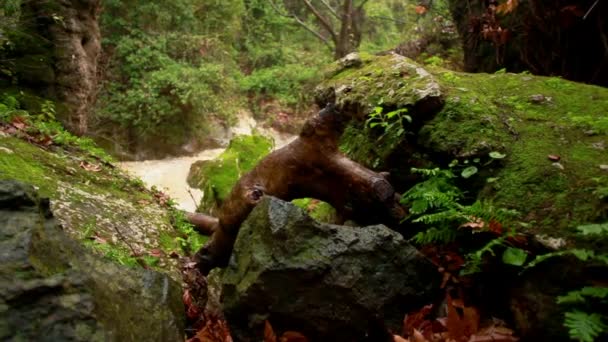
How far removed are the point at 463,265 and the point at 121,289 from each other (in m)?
1.81

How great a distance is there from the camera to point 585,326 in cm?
167

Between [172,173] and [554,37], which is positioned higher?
[554,37]

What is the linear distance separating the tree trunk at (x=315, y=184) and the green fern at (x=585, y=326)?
139 centimetres

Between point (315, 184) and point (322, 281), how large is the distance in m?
1.10

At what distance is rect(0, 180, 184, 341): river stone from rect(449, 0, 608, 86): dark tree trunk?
15.1 feet

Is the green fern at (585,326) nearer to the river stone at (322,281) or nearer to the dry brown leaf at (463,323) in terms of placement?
the dry brown leaf at (463,323)

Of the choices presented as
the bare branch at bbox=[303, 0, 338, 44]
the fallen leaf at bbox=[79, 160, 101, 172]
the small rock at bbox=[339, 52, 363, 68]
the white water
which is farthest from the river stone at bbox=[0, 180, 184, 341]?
the bare branch at bbox=[303, 0, 338, 44]

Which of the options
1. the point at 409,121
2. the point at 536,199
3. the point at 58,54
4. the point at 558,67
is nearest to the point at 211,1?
the point at 58,54

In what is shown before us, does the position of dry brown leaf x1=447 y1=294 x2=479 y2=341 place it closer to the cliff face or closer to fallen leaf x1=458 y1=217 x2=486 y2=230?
fallen leaf x1=458 y1=217 x2=486 y2=230

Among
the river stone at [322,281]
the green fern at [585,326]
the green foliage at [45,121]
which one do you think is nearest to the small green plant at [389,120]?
the river stone at [322,281]

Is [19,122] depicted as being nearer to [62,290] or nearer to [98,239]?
A: [98,239]

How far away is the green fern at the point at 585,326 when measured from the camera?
163 centimetres

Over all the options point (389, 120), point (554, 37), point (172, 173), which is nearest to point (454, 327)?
point (389, 120)

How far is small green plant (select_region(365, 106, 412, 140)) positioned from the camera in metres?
3.12
